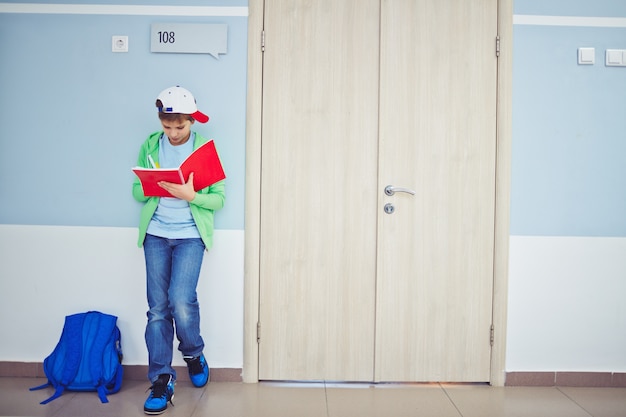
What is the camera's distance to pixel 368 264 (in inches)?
112

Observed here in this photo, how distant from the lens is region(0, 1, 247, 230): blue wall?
2.84 metres

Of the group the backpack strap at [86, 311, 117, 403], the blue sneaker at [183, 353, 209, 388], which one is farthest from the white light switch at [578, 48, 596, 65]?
the backpack strap at [86, 311, 117, 403]

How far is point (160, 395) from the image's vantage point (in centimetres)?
246

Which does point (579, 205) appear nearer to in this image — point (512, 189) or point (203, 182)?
point (512, 189)

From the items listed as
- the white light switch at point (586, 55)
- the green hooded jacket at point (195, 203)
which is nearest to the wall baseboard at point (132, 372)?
the green hooded jacket at point (195, 203)

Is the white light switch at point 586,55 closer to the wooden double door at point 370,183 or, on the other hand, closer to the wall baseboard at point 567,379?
the wooden double door at point 370,183

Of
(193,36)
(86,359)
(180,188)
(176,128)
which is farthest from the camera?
(193,36)

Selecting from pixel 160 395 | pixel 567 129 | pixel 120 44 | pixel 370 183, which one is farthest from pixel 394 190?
pixel 120 44

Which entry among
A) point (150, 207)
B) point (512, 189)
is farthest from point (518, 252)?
point (150, 207)

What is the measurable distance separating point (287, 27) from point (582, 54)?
1.54 metres

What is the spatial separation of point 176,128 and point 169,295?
78 centimetres

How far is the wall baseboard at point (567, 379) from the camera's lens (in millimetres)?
2867

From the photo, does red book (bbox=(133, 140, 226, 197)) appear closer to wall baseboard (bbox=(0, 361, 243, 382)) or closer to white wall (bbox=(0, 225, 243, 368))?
white wall (bbox=(0, 225, 243, 368))

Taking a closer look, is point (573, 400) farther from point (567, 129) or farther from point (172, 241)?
point (172, 241)
